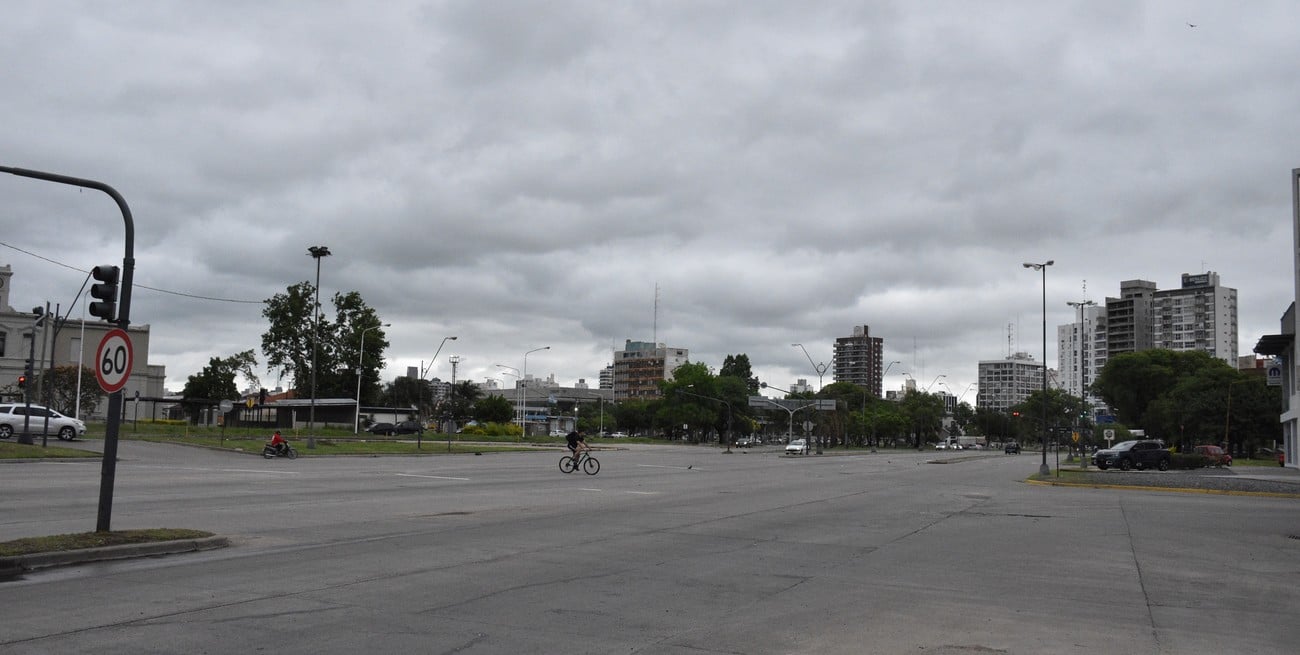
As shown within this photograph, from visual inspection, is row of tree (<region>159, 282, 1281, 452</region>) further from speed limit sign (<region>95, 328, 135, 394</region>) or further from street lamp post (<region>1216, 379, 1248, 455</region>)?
speed limit sign (<region>95, 328, 135, 394</region>)

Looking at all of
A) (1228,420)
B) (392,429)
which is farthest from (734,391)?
(1228,420)

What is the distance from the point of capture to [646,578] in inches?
440

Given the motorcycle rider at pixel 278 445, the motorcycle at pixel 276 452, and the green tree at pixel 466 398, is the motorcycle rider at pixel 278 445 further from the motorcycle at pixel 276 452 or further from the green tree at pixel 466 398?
the green tree at pixel 466 398

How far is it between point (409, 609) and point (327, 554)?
4.20 m

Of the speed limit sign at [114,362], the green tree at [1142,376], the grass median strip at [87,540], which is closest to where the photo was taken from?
the grass median strip at [87,540]

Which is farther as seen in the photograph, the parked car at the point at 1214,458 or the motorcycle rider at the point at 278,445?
the parked car at the point at 1214,458

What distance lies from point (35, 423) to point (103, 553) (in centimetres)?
3998

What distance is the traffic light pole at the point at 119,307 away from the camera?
41.5ft

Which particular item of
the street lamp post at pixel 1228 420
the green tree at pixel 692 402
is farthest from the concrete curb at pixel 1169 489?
the green tree at pixel 692 402

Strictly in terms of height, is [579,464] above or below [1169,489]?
below

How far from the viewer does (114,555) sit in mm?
11805

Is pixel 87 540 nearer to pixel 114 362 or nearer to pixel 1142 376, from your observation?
pixel 114 362

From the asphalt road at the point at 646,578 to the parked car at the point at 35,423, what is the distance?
24139mm

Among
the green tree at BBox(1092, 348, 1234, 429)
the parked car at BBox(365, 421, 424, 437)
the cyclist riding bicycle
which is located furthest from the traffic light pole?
the green tree at BBox(1092, 348, 1234, 429)
